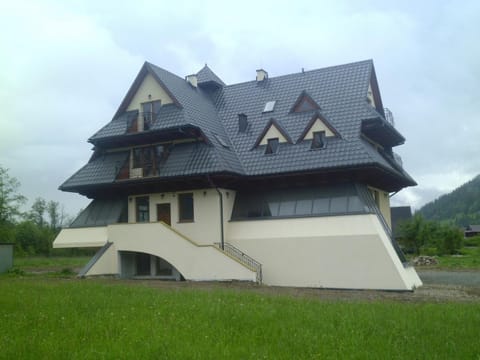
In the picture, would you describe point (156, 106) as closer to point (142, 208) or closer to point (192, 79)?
point (192, 79)

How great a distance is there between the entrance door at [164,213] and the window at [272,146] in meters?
5.41

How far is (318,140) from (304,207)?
3171 mm

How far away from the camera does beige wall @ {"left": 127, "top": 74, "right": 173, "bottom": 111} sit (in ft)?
85.8

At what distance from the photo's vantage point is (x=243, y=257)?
898 inches

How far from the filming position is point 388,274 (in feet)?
65.7

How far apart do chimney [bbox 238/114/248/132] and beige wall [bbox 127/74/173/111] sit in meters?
4.01

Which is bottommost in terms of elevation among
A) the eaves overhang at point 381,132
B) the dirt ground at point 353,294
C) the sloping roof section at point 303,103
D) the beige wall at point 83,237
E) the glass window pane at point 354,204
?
the dirt ground at point 353,294

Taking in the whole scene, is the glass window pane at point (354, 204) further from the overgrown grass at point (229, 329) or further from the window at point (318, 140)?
the overgrown grass at point (229, 329)

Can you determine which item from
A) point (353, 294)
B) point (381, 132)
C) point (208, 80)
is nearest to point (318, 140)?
point (381, 132)

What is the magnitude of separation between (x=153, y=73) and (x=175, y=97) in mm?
2024

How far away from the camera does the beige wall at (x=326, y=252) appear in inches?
795

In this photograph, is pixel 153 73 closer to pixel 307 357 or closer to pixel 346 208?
pixel 346 208

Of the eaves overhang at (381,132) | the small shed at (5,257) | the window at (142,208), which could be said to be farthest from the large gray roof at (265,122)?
the small shed at (5,257)

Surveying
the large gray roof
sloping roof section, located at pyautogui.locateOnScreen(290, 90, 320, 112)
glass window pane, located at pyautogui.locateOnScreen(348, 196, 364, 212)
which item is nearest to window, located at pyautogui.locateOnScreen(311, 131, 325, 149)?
the large gray roof
